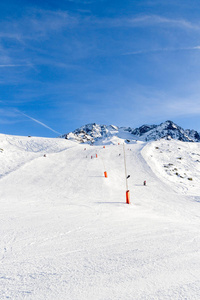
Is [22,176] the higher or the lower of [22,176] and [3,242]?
the higher

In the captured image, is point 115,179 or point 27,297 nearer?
point 27,297

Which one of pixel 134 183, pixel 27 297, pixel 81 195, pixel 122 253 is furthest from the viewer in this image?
pixel 134 183

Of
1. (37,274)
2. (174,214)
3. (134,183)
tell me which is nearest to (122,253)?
(37,274)

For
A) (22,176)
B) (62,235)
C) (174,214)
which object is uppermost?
(22,176)

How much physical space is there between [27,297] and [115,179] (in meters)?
15.6

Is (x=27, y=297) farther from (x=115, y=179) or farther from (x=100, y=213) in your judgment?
(x=115, y=179)

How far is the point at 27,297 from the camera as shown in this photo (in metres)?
2.57

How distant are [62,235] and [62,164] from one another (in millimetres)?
18189

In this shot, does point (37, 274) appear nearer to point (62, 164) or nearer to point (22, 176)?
point (22, 176)

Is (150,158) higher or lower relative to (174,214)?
higher

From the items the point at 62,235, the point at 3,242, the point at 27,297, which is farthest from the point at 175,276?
the point at 3,242

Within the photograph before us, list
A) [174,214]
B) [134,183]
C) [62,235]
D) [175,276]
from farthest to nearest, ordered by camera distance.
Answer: [134,183], [174,214], [62,235], [175,276]

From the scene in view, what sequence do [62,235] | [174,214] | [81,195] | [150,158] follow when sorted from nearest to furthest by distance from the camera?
[62,235] → [174,214] → [81,195] → [150,158]

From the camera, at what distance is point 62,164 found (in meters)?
23.0
